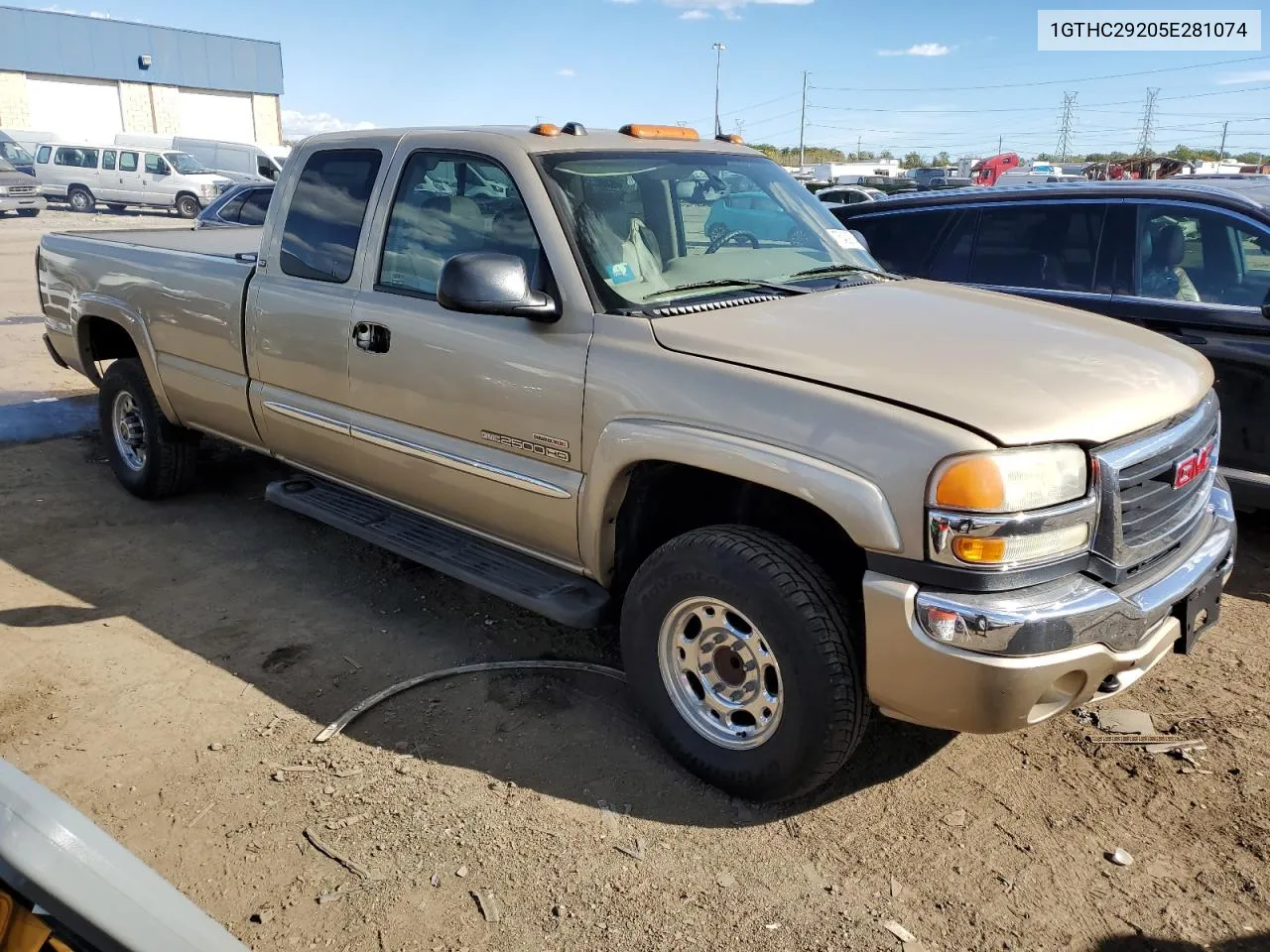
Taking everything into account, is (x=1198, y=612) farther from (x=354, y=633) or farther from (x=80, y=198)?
(x=80, y=198)

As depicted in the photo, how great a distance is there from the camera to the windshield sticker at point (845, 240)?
409 cm

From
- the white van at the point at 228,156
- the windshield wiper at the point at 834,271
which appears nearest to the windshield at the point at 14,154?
the white van at the point at 228,156

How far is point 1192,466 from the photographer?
303cm

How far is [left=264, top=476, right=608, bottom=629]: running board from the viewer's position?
11.2ft

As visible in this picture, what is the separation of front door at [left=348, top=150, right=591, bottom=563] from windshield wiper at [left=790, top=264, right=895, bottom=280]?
3.16 feet

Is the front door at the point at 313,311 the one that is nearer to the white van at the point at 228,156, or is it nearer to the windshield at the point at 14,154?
the white van at the point at 228,156

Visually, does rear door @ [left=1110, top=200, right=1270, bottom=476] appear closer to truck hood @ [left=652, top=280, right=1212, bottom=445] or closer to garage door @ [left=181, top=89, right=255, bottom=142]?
truck hood @ [left=652, top=280, right=1212, bottom=445]

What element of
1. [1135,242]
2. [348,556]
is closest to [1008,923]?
[348,556]

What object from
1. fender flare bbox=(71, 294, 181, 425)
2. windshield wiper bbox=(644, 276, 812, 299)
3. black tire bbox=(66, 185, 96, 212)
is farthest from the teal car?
black tire bbox=(66, 185, 96, 212)

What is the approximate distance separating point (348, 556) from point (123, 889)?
3.70 m

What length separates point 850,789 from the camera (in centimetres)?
320

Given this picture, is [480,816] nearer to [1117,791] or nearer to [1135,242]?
[1117,791]

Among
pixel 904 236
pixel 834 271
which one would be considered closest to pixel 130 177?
pixel 904 236

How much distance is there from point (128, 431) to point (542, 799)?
406 centimetres
